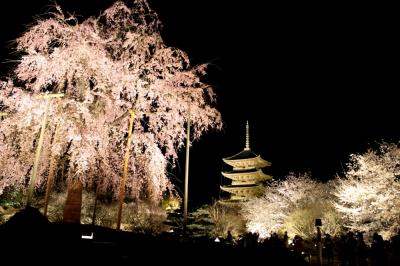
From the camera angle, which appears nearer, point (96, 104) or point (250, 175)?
point (96, 104)

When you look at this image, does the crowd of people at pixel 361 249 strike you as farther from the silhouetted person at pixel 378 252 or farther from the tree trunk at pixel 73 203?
the tree trunk at pixel 73 203

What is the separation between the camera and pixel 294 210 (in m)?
29.3

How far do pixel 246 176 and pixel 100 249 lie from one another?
1594 inches

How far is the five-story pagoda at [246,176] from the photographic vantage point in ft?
157

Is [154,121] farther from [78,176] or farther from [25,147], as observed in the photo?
[25,147]

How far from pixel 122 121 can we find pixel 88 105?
1628 millimetres

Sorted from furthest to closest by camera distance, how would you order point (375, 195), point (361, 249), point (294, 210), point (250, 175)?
point (250, 175) < point (294, 210) < point (375, 195) < point (361, 249)

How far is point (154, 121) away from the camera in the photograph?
1620 centimetres

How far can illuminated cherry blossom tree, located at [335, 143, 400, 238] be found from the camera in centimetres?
2106

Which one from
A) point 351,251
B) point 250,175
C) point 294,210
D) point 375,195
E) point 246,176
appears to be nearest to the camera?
point 351,251

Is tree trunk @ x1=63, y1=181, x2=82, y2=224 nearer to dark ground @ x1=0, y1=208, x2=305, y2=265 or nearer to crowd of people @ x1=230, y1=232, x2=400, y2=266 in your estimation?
dark ground @ x1=0, y1=208, x2=305, y2=265

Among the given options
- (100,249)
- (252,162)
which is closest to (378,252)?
(100,249)

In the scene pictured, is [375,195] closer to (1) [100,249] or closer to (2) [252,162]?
(1) [100,249]

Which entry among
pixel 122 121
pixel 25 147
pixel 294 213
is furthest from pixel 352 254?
pixel 294 213
